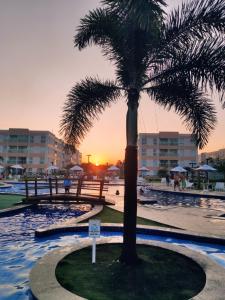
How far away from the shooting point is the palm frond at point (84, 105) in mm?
7479

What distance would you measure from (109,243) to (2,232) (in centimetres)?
484

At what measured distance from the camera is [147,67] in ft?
23.8

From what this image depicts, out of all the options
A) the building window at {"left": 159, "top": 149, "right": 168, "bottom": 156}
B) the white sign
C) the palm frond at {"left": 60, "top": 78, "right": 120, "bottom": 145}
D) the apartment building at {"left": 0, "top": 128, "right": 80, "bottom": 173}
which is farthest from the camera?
the building window at {"left": 159, "top": 149, "right": 168, "bottom": 156}

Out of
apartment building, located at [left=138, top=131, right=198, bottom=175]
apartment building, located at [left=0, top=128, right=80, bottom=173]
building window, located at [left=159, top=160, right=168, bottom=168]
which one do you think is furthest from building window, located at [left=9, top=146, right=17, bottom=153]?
building window, located at [left=159, top=160, right=168, bottom=168]

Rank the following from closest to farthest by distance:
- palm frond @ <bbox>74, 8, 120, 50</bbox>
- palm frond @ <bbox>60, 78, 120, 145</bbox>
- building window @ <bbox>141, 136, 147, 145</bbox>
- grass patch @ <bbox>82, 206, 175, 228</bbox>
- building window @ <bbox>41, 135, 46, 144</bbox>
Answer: palm frond @ <bbox>74, 8, 120, 50</bbox> → palm frond @ <bbox>60, 78, 120, 145</bbox> → grass patch @ <bbox>82, 206, 175, 228</bbox> → building window @ <bbox>41, 135, 46, 144</bbox> → building window @ <bbox>141, 136, 147, 145</bbox>

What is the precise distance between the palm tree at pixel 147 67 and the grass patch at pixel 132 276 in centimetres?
51

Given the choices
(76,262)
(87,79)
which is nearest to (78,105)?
(87,79)

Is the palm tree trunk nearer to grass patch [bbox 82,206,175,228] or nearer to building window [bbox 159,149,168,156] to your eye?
grass patch [bbox 82,206,175,228]

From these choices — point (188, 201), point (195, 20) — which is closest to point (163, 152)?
point (188, 201)

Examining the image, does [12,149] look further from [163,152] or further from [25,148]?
[163,152]

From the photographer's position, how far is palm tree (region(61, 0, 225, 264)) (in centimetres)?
630

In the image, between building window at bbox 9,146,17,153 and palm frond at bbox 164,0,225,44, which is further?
building window at bbox 9,146,17,153

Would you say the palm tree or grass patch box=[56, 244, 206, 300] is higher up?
the palm tree

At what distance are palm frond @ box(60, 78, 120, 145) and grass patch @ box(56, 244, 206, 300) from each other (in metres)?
3.10
